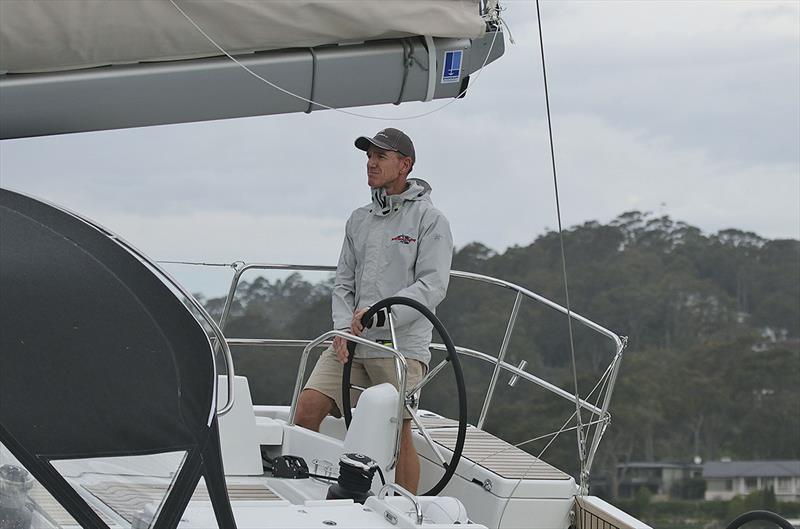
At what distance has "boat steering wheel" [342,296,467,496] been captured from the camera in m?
3.27

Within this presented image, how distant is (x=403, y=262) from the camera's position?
3.83 meters

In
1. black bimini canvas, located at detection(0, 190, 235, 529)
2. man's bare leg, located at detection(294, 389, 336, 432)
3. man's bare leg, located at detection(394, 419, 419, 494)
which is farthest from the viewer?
man's bare leg, located at detection(294, 389, 336, 432)

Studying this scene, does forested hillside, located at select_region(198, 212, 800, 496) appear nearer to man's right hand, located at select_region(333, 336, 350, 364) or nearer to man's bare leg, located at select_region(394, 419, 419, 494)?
man's right hand, located at select_region(333, 336, 350, 364)

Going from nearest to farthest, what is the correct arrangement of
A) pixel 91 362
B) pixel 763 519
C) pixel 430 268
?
pixel 91 362 < pixel 763 519 < pixel 430 268

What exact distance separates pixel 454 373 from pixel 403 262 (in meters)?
0.60

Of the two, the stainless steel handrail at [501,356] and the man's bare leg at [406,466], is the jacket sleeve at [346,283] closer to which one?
the man's bare leg at [406,466]

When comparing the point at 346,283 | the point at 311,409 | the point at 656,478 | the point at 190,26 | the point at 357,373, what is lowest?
the point at 656,478

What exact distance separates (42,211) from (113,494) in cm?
53

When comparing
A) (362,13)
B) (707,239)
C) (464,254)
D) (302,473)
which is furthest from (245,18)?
(707,239)

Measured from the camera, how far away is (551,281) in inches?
1730

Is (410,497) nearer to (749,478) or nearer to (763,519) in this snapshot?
(763,519)

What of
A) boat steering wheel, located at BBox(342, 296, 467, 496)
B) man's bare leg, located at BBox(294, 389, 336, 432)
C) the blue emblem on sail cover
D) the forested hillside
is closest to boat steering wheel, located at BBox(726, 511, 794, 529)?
boat steering wheel, located at BBox(342, 296, 467, 496)

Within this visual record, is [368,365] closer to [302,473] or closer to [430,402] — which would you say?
[302,473]

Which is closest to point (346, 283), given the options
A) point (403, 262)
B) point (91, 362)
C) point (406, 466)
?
point (403, 262)
